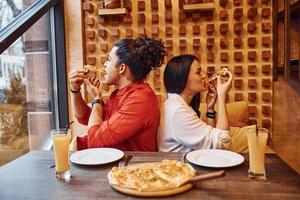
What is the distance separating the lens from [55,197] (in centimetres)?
103

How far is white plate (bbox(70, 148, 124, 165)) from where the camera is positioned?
1357mm

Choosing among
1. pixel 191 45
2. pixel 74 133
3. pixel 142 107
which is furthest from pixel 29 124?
pixel 191 45

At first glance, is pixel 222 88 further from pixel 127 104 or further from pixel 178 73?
pixel 127 104

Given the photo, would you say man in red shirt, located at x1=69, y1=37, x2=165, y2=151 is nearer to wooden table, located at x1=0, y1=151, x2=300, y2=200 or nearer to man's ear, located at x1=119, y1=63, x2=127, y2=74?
man's ear, located at x1=119, y1=63, x2=127, y2=74

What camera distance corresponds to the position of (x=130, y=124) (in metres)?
1.65

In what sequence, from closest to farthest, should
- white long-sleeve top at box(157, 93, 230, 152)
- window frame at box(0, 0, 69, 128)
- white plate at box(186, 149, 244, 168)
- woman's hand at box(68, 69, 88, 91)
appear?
white plate at box(186, 149, 244, 168) < white long-sleeve top at box(157, 93, 230, 152) < woman's hand at box(68, 69, 88, 91) < window frame at box(0, 0, 69, 128)

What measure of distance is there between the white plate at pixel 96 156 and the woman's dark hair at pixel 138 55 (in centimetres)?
57

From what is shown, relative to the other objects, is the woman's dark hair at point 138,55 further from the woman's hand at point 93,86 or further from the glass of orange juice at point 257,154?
the glass of orange juice at point 257,154

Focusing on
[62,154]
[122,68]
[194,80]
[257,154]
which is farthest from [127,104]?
[257,154]

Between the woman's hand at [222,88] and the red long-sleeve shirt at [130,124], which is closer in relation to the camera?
the red long-sleeve shirt at [130,124]

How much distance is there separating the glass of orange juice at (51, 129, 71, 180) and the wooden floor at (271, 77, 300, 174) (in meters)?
1.82

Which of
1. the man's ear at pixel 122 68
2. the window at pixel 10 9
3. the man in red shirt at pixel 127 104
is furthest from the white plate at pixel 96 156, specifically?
the window at pixel 10 9

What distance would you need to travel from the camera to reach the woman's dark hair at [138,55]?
73.2 inches

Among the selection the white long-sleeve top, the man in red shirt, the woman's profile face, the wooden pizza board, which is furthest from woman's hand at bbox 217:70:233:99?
the wooden pizza board
